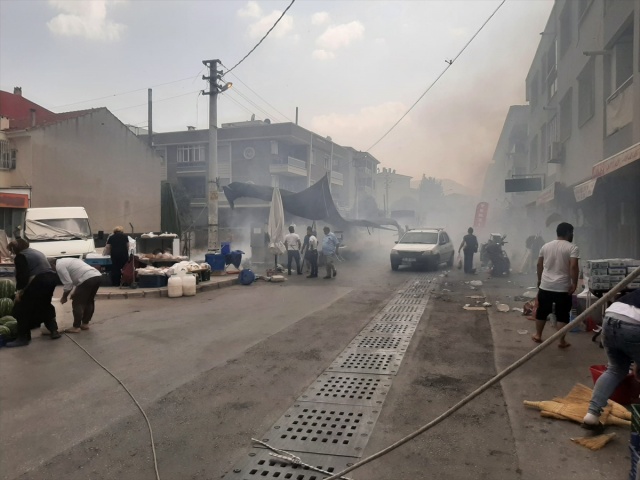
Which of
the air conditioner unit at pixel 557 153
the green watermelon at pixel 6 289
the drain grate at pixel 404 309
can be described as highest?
the air conditioner unit at pixel 557 153

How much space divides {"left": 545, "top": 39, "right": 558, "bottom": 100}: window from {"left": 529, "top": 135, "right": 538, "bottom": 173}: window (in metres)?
4.30

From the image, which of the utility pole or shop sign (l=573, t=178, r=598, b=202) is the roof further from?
shop sign (l=573, t=178, r=598, b=202)

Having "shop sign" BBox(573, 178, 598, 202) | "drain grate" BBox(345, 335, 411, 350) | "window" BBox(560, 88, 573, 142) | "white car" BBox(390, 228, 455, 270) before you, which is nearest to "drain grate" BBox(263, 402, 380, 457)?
"drain grate" BBox(345, 335, 411, 350)

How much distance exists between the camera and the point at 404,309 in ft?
29.9

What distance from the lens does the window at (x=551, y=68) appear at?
63.8ft

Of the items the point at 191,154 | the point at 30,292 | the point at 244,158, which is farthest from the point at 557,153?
the point at 191,154

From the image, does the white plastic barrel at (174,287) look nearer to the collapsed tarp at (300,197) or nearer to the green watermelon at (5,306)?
the green watermelon at (5,306)

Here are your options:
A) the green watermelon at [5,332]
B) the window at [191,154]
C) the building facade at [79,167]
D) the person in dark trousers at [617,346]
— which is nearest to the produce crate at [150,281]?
the green watermelon at [5,332]

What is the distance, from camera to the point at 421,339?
259 inches

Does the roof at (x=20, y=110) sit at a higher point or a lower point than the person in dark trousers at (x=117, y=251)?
higher

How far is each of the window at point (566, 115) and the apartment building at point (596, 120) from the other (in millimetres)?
36

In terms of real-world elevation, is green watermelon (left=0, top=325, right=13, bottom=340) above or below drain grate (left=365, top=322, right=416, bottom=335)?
above

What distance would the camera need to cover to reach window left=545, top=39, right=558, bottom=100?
63.8 ft

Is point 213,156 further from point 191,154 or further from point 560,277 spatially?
point 191,154
